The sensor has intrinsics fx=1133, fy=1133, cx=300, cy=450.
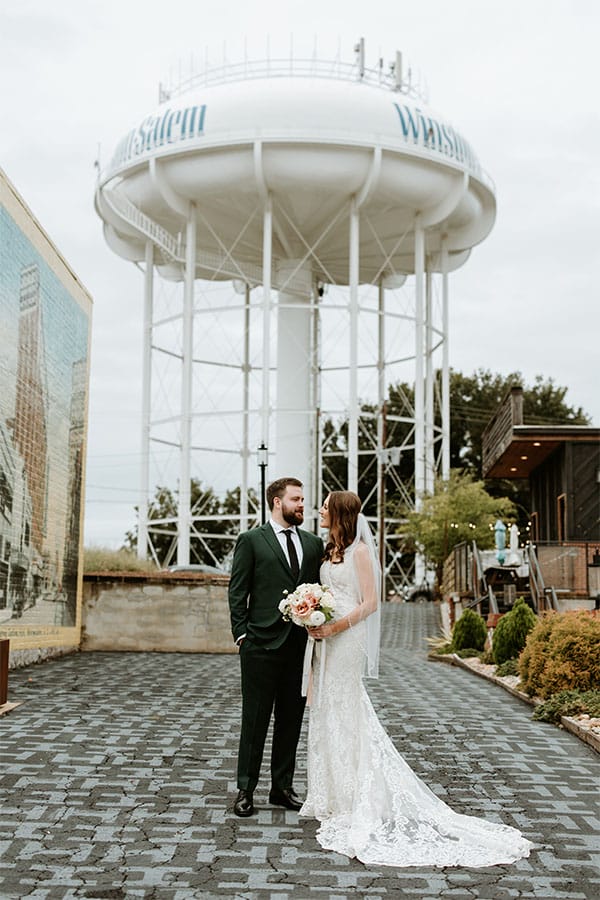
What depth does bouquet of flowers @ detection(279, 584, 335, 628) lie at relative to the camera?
6.91 meters

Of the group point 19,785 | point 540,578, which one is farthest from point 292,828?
point 540,578

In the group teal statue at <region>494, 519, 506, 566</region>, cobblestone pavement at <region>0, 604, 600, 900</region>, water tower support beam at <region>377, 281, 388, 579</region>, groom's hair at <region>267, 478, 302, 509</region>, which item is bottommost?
cobblestone pavement at <region>0, 604, 600, 900</region>

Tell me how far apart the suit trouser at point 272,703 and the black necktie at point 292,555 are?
0.36 metres

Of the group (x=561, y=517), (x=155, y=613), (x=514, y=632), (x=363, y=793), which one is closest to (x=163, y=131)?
(x=561, y=517)

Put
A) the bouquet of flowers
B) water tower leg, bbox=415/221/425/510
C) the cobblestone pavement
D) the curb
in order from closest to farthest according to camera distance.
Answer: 1. the cobblestone pavement
2. the bouquet of flowers
3. the curb
4. water tower leg, bbox=415/221/425/510

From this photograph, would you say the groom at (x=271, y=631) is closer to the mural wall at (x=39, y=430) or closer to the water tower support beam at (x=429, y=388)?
the mural wall at (x=39, y=430)

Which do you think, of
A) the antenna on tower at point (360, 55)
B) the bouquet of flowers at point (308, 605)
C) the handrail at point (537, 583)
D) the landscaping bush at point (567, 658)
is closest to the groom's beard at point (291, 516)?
the bouquet of flowers at point (308, 605)

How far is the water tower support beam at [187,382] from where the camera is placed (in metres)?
39.3

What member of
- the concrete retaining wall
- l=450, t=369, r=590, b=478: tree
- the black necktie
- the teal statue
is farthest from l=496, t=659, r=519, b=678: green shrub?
l=450, t=369, r=590, b=478: tree

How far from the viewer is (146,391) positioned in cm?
4241

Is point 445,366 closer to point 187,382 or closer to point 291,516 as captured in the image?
point 187,382

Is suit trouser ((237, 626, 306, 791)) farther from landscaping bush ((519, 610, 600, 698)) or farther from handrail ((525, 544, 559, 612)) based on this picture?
handrail ((525, 544, 559, 612))

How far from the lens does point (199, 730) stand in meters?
10.4

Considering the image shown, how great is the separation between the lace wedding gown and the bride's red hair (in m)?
0.07
